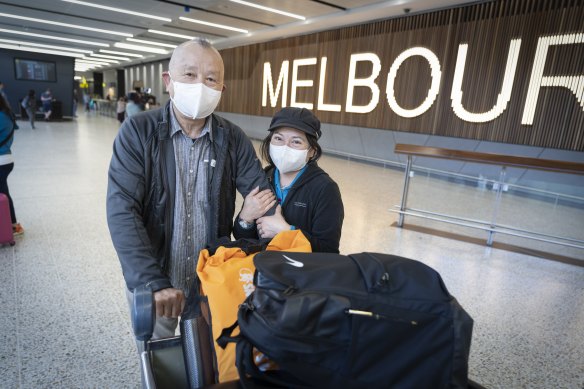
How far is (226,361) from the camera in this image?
940mm

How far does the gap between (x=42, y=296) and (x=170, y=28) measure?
12369 millimetres

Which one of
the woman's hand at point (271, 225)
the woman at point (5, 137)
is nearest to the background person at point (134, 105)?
the woman at point (5, 137)

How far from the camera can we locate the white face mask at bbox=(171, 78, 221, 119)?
4.19 feet

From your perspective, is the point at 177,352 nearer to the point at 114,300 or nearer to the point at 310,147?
the point at 310,147

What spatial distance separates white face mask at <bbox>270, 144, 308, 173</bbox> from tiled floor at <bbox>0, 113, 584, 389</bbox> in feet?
4.57

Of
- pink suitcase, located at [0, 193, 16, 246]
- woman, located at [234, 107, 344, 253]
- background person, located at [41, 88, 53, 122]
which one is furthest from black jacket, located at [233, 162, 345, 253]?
background person, located at [41, 88, 53, 122]

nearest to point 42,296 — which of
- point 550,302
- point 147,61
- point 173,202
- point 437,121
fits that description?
point 173,202

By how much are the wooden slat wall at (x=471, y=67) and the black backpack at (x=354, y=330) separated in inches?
299

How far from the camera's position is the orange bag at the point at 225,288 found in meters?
0.94

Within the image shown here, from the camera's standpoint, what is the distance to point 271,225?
4.56 feet

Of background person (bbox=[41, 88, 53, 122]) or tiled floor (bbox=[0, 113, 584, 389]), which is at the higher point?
background person (bbox=[41, 88, 53, 122])

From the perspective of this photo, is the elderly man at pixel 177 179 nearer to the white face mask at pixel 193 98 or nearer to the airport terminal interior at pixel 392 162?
the white face mask at pixel 193 98

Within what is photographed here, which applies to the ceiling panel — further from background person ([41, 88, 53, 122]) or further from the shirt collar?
the shirt collar

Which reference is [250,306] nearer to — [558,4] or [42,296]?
[42,296]
